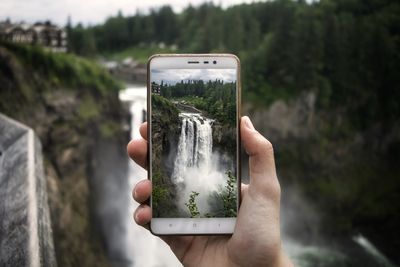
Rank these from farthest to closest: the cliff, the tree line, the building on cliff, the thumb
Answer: the tree line
the building on cliff
the cliff
the thumb

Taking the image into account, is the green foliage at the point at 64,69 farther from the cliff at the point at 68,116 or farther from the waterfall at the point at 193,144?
the waterfall at the point at 193,144

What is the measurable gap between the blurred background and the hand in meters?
4.89

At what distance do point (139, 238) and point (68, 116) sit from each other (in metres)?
1.99

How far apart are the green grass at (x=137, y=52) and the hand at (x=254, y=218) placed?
6.26 metres

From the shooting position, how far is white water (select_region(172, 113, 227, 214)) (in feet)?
2.88

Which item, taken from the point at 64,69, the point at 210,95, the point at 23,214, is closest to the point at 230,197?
the point at 210,95

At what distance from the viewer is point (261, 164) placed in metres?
0.80

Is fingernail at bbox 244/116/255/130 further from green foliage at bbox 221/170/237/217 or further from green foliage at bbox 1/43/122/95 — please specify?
green foliage at bbox 1/43/122/95

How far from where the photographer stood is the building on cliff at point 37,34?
5641 millimetres

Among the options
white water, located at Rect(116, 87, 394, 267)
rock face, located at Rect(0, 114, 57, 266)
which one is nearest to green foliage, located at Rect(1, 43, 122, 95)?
white water, located at Rect(116, 87, 394, 267)

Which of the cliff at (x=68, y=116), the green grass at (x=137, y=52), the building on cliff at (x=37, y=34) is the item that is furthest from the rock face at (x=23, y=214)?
the green grass at (x=137, y=52)

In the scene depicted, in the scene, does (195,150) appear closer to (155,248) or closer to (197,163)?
(197,163)

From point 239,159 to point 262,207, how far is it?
110 mm

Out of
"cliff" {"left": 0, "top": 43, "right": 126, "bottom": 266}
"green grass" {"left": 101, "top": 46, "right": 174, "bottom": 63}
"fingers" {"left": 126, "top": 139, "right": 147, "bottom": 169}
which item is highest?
"fingers" {"left": 126, "top": 139, "right": 147, "bottom": 169}
